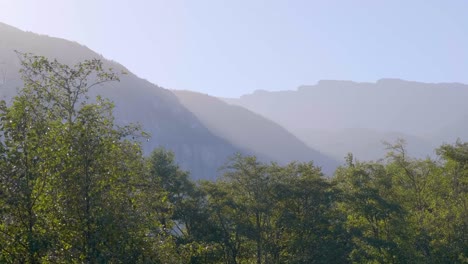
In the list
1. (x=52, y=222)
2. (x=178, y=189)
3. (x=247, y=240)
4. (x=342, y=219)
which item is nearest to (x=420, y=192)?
(x=342, y=219)

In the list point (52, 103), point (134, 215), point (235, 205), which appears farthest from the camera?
point (235, 205)

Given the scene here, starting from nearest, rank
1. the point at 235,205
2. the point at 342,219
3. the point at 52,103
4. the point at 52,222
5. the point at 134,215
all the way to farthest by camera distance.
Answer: the point at 52,222
the point at 134,215
the point at 52,103
the point at 235,205
the point at 342,219

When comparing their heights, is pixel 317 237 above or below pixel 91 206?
below

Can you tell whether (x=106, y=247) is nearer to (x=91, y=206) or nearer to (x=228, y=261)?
(x=91, y=206)

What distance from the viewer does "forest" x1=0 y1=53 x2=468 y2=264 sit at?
13.0 m

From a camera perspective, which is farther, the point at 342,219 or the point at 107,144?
the point at 342,219

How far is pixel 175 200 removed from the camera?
37.9m

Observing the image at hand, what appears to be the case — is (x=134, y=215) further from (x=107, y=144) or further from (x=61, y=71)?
(x=61, y=71)

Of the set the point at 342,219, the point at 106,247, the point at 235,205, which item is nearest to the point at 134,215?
the point at 106,247

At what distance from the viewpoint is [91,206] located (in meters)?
13.4

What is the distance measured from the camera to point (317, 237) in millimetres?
35781

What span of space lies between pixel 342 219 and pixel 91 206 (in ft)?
93.7

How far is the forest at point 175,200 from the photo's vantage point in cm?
1299

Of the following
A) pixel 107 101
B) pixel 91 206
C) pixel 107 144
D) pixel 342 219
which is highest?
pixel 107 101
